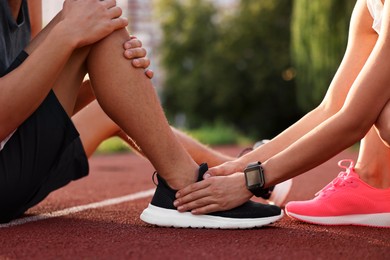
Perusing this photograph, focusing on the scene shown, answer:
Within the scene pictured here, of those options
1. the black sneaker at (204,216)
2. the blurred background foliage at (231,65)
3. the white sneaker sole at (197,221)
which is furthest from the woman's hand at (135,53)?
the blurred background foliage at (231,65)

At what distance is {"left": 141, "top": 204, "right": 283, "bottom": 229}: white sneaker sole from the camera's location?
2.75 m

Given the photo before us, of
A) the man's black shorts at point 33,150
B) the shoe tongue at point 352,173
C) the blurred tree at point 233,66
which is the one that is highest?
the man's black shorts at point 33,150

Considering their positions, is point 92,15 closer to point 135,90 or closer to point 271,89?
point 135,90

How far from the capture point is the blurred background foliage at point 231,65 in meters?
32.0

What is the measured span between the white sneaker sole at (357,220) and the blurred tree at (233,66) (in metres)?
28.4

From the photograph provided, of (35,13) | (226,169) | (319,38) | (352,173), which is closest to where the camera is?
(226,169)

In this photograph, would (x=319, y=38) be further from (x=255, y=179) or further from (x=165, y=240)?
(x=165, y=240)

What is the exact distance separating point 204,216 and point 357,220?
652 mm

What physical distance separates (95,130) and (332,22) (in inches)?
482

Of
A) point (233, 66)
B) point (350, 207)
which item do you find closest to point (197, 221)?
point (350, 207)

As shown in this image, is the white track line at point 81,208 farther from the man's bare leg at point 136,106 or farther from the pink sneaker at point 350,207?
the pink sneaker at point 350,207

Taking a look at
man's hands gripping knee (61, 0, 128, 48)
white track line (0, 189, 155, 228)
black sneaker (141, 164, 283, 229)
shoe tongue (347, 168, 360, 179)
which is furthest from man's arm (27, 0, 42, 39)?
shoe tongue (347, 168, 360, 179)

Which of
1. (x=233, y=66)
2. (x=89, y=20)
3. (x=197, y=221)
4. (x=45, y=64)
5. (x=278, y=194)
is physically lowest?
(x=233, y=66)

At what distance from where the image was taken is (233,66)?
110 ft
